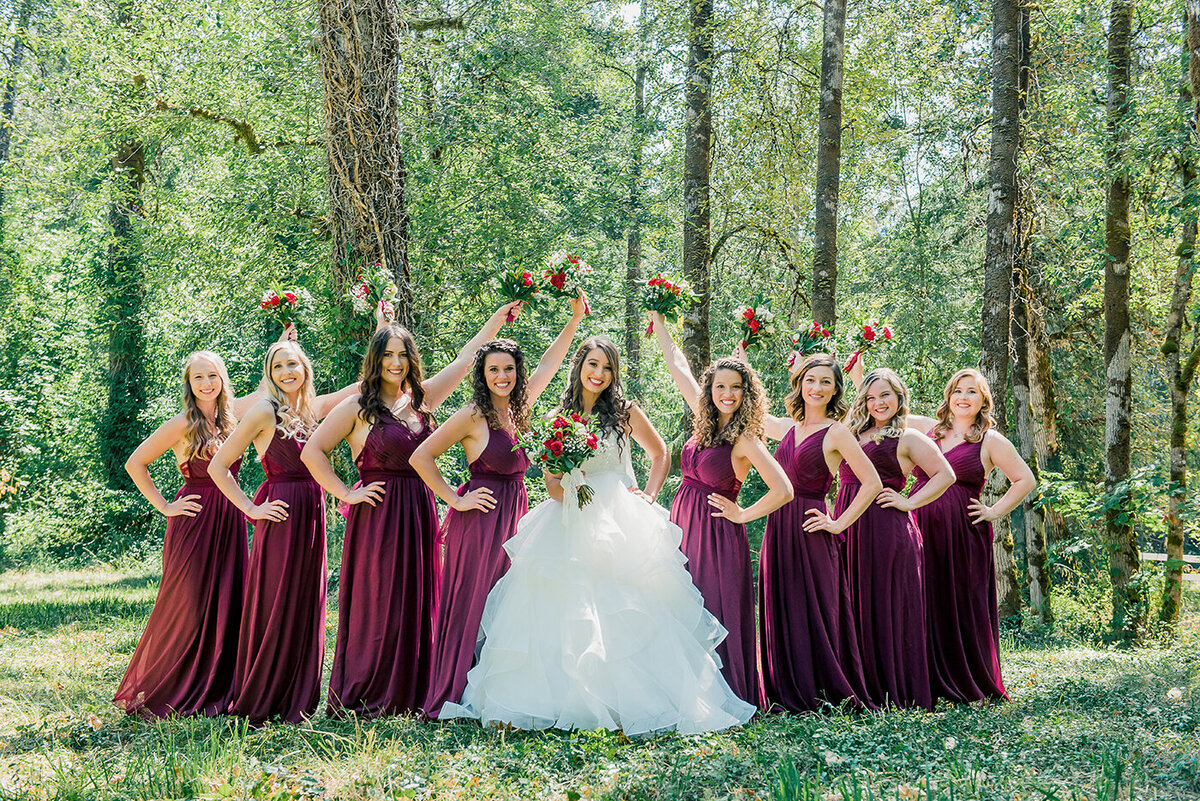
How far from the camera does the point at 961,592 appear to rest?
22.9ft

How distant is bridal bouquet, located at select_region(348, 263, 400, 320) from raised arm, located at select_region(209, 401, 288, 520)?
124cm

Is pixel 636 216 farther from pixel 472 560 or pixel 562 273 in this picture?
pixel 472 560

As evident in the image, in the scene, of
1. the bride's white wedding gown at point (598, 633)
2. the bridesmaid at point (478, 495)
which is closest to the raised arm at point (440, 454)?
the bridesmaid at point (478, 495)

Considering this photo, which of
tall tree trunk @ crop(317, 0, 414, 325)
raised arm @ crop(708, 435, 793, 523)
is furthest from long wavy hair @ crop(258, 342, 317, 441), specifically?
raised arm @ crop(708, 435, 793, 523)

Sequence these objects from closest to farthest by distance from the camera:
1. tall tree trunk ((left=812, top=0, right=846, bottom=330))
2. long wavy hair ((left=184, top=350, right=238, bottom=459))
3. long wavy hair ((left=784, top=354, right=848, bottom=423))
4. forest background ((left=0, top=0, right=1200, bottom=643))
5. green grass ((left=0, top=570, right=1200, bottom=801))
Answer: green grass ((left=0, top=570, right=1200, bottom=801))
long wavy hair ((left=184, top=350, right=238, bottom=459))
long wavy hair ((left=784, top=354, right=848, bottom=423))
forest background ((left=0, top=0, right=1200, bottom=643))
tall tree trunk ((left=812, top=0, right=846, bottom=330))

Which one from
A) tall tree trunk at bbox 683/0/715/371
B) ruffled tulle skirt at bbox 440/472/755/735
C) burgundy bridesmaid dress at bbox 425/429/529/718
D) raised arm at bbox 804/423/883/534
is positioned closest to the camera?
ruffled tulle skirt at bbox 440/472/755/735

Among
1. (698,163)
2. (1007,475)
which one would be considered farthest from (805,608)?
(698,163)

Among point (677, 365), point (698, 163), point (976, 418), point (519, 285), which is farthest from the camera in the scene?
point (698, 163)

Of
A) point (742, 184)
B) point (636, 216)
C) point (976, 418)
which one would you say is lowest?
point (976, 418)

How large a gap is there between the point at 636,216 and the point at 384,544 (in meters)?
11.5

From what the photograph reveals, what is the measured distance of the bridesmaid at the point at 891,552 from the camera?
21.3ft

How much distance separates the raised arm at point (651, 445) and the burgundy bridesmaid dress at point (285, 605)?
2.14 metres

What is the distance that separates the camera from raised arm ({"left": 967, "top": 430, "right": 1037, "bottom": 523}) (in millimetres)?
6859

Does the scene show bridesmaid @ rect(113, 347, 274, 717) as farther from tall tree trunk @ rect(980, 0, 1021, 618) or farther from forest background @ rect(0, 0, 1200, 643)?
tall tree trunk @ rect(980, 0, 1021, 618)
